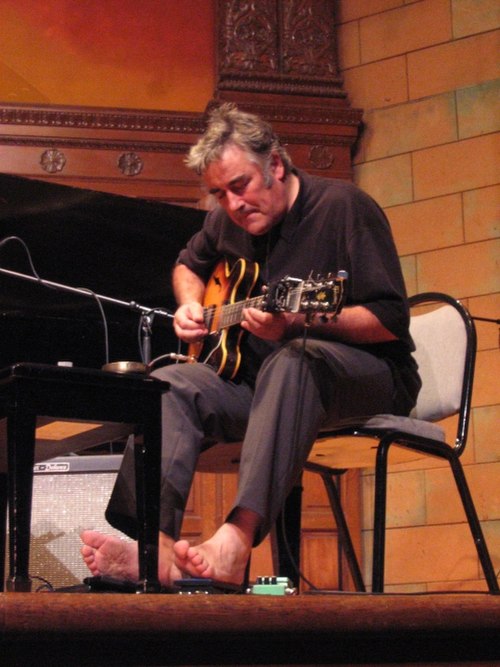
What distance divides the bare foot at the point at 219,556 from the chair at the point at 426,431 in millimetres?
485

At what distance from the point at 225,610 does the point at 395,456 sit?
142 centimetres

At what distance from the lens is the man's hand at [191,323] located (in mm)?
2574

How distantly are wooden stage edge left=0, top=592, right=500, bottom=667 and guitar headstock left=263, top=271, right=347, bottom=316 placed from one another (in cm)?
86

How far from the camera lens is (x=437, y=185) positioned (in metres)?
4.34

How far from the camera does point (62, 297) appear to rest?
322 cm

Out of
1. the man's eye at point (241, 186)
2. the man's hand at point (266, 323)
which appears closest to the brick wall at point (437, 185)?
the man's eye at point (241, 186)

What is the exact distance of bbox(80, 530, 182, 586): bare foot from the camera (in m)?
1.99

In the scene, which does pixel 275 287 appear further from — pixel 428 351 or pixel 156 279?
pixel 156 279

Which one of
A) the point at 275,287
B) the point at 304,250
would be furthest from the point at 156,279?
the point at 275,287

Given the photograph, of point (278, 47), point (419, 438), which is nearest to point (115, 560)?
point (419, 438)

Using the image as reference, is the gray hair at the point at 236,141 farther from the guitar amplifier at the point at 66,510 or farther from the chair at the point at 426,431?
the guitar amplifier at the point at 66,510

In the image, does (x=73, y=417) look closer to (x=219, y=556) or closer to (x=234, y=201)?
(x=219, y=556)

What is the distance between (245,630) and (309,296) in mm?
1021

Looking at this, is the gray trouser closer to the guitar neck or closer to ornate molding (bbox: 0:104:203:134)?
the guitar neck
